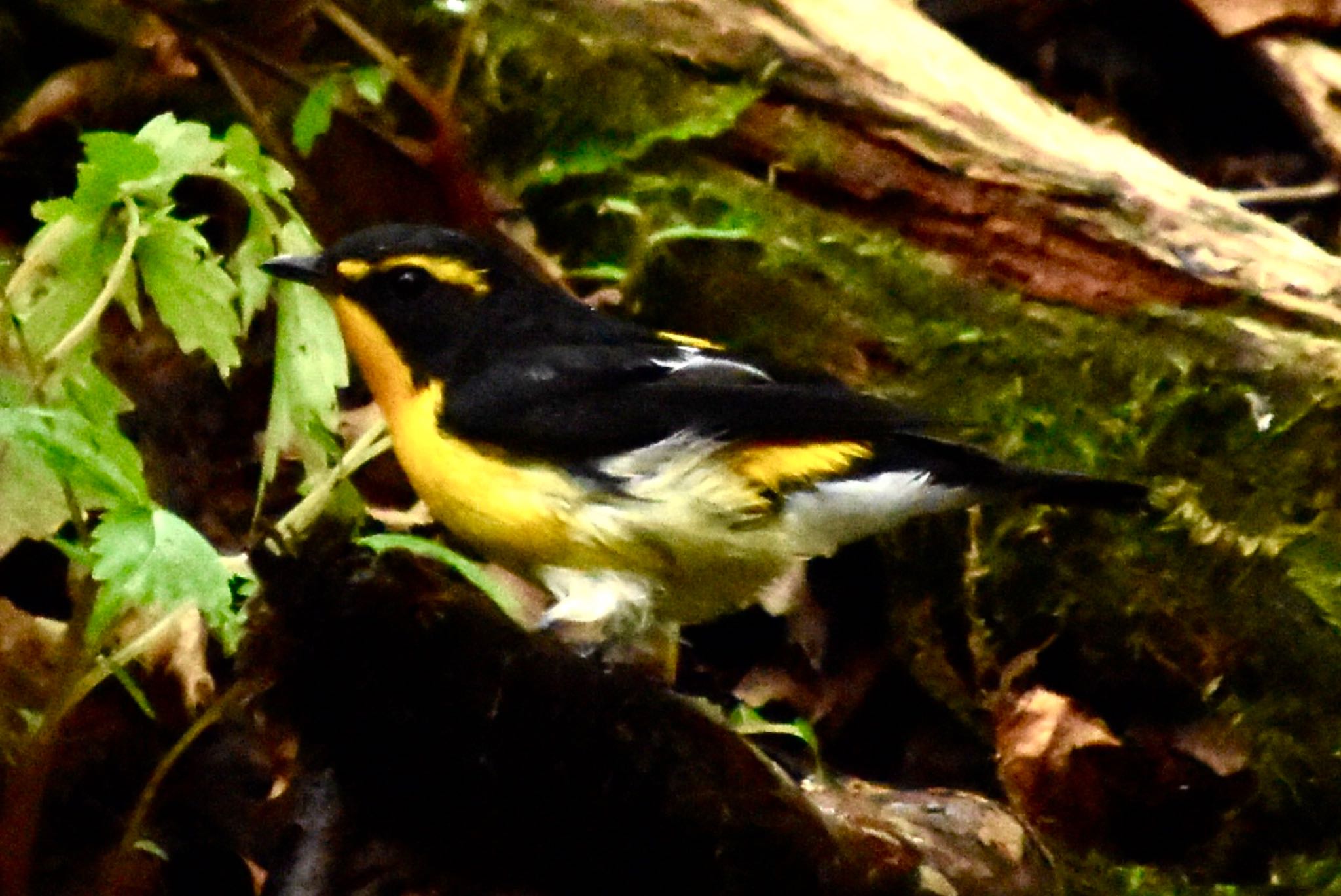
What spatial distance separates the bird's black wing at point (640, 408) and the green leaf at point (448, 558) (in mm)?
172

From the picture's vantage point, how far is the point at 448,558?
2145 millimetres

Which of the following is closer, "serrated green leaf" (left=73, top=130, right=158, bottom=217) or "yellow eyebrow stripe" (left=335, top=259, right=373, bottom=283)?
"serrated green leaf" (left=73, top=130, right=158, bottom=217)

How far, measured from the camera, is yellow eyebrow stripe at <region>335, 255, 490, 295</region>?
2.32 m

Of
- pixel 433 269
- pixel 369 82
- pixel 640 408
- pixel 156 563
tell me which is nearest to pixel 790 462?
pixel 640 408

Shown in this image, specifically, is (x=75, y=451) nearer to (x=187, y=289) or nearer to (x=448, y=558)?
(x=187, y=289)

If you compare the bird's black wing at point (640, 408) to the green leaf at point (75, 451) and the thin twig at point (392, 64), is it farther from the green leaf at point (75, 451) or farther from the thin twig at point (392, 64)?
the thin twig at point (392, 64)

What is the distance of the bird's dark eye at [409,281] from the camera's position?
236cm

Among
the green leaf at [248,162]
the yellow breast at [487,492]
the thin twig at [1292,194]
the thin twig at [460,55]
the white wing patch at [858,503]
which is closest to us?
the green leaf at [248,162]

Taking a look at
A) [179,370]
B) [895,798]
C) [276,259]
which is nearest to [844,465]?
[895,798]

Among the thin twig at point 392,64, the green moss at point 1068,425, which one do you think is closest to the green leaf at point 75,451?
the thin twig at point 392,64

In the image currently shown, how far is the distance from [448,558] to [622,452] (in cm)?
28

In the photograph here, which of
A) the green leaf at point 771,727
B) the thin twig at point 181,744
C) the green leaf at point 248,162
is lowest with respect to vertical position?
the green leaf at point 771,727

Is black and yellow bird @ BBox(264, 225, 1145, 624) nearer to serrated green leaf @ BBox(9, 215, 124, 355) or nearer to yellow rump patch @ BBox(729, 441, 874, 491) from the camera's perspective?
yellow rump patch @ BBox(729, 441, 874, 491)

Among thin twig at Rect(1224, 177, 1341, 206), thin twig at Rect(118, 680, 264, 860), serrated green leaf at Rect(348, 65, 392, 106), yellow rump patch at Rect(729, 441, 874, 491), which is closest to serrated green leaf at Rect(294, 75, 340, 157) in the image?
serrated green leaf at Rect(348, 65, 392, 106)
